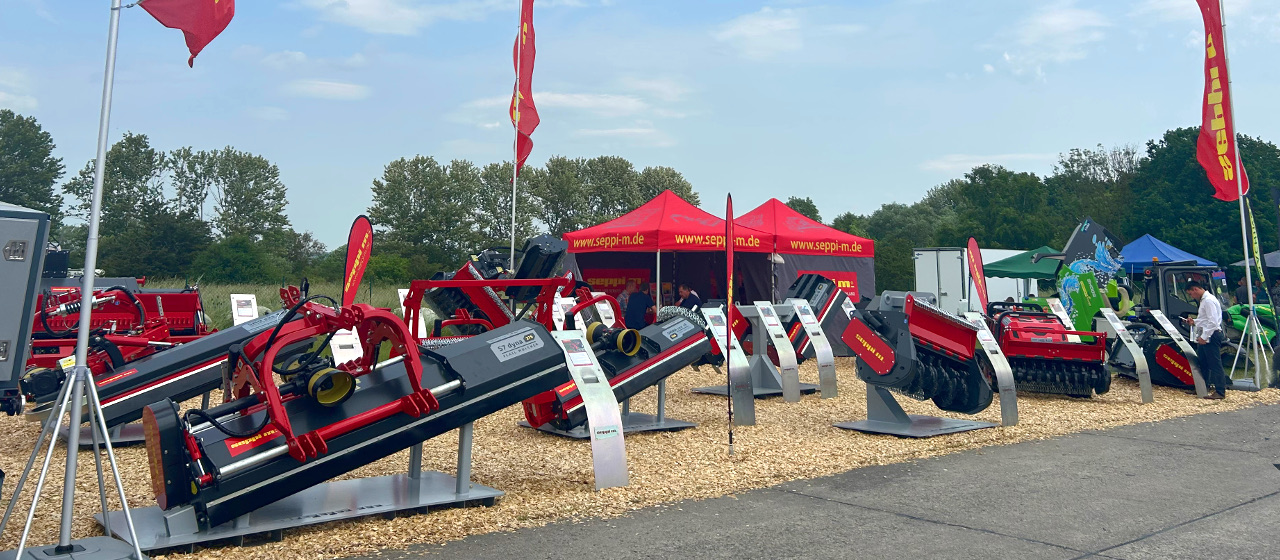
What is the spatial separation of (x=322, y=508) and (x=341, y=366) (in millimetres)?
830

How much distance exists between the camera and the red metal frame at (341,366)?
4.89 meters

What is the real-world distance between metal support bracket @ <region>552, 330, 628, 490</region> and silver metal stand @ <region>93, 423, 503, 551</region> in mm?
748

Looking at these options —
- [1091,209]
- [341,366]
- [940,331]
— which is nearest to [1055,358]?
[940,331]

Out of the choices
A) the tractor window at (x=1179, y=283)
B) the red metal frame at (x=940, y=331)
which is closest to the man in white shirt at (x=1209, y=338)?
the tractor window at (x=1179, y=283)

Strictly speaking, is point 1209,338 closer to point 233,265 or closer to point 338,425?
point 338,425

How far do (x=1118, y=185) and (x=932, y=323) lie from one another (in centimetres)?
5219

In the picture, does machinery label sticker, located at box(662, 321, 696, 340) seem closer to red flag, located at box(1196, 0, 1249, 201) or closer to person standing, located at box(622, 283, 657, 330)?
person standing, located at box(622, 283, 657, 330)

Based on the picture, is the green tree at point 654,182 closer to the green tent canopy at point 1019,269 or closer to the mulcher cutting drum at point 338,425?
the green tent canopy at point 1019,269

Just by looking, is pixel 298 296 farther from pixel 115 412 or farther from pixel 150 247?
pixel 150 247

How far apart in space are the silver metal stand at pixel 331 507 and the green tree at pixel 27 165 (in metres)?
43.8

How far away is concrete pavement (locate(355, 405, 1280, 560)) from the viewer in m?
4.78

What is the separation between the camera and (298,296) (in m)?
6.40

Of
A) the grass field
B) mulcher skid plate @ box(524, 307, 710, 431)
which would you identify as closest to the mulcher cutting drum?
mulcher skid plate @ box(524, 307, 710, 431)

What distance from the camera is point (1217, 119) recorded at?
1370 cm
